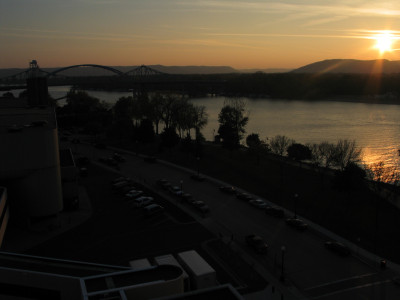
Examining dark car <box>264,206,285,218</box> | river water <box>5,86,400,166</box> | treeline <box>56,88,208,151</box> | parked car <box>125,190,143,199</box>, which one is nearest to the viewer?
dark car <box>264,206,285,218</box>

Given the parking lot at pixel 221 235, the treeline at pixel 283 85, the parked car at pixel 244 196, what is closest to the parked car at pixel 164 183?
the parking lot at pixel 221 235

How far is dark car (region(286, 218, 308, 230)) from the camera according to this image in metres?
6.15

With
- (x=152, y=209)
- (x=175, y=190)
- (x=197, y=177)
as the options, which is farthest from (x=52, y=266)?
(x=197, y=177)

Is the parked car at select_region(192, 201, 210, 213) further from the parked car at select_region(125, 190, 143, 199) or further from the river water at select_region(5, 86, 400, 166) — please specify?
the river water at select_region(5, 86, 400, 166)

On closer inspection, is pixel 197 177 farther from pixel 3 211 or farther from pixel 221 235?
pixel 3 211

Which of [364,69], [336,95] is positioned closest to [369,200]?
[336,95]

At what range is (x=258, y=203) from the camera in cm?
719

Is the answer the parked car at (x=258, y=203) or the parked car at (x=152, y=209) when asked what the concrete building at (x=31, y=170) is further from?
the parked car at (x=258, y=203)

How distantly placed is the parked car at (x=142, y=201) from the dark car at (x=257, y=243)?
2.31m

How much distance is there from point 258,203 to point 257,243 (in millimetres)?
1792

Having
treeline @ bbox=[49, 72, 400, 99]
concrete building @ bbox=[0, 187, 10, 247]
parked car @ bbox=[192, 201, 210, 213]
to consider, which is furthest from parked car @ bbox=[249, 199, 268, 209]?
treeline @ bbox=[49, 72, 400, 99]

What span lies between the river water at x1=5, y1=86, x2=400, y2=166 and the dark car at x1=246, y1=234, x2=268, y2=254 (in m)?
7.64

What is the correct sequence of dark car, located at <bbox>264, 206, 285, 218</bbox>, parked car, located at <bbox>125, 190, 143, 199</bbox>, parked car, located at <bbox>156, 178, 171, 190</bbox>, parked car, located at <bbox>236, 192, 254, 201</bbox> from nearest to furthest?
dark car, located at <bbox>264, 206, 285, 218</bbox> < parked car, located at <bbox>236, 192, 254, 201</bbox> < parked car, located at <bbox>125, 190, 143, 199</bbox> < parked car, located at <bbox>156, 178, 171, 190</bbox>

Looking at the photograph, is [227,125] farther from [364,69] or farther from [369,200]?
[364,69]
